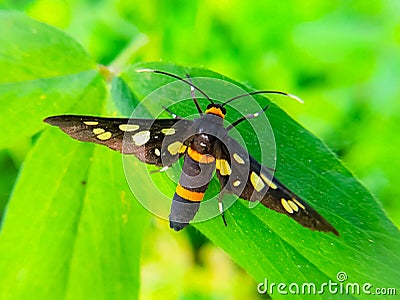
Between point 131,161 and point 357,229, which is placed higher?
point 131,161

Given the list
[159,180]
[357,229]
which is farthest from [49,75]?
[357,229]

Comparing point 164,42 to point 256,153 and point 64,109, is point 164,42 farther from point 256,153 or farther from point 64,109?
point 256,153

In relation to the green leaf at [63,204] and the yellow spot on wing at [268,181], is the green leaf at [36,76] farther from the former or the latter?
the yellow spot on wing at [268,181]

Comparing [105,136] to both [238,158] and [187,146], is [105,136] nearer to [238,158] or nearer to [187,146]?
[187,146]

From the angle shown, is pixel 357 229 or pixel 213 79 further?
pixel 213 79

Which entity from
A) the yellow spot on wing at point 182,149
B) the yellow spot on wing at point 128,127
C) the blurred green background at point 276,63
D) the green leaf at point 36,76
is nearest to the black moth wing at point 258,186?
the yellow spot on wing at point 182,149

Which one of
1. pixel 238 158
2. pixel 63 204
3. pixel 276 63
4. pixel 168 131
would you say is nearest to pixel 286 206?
pixel 238 158
